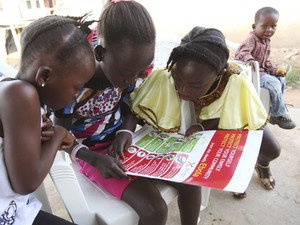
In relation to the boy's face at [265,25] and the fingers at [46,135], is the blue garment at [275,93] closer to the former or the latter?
the boy's face at [265,25]

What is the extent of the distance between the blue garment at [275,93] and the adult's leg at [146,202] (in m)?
1.12

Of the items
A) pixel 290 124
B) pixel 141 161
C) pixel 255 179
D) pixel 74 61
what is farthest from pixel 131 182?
pixel 290 124

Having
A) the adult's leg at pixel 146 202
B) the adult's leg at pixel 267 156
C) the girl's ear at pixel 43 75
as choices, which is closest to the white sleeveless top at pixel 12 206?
the girl's ear at pixel 43 75

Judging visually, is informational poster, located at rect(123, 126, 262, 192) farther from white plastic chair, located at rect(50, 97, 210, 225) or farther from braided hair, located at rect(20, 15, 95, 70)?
braided hair, located at rect(20, 15, 95, 70)

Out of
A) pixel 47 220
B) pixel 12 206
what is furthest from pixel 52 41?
pixel 47 220

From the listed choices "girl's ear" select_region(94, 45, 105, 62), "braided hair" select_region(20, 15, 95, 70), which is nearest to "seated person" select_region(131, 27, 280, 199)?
"girl's ear" select_region(94, 45, 105, 62)

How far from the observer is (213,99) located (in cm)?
108

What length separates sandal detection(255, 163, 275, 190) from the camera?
1.53m

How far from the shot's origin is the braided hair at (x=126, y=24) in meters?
0.82

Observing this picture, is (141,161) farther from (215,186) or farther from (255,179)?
(255,179)

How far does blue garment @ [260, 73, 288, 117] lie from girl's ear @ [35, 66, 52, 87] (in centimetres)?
140

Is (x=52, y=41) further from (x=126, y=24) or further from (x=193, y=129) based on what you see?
(x=193, y=129)

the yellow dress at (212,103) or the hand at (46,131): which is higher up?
the hand at (46,131)

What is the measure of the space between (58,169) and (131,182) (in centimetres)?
23
